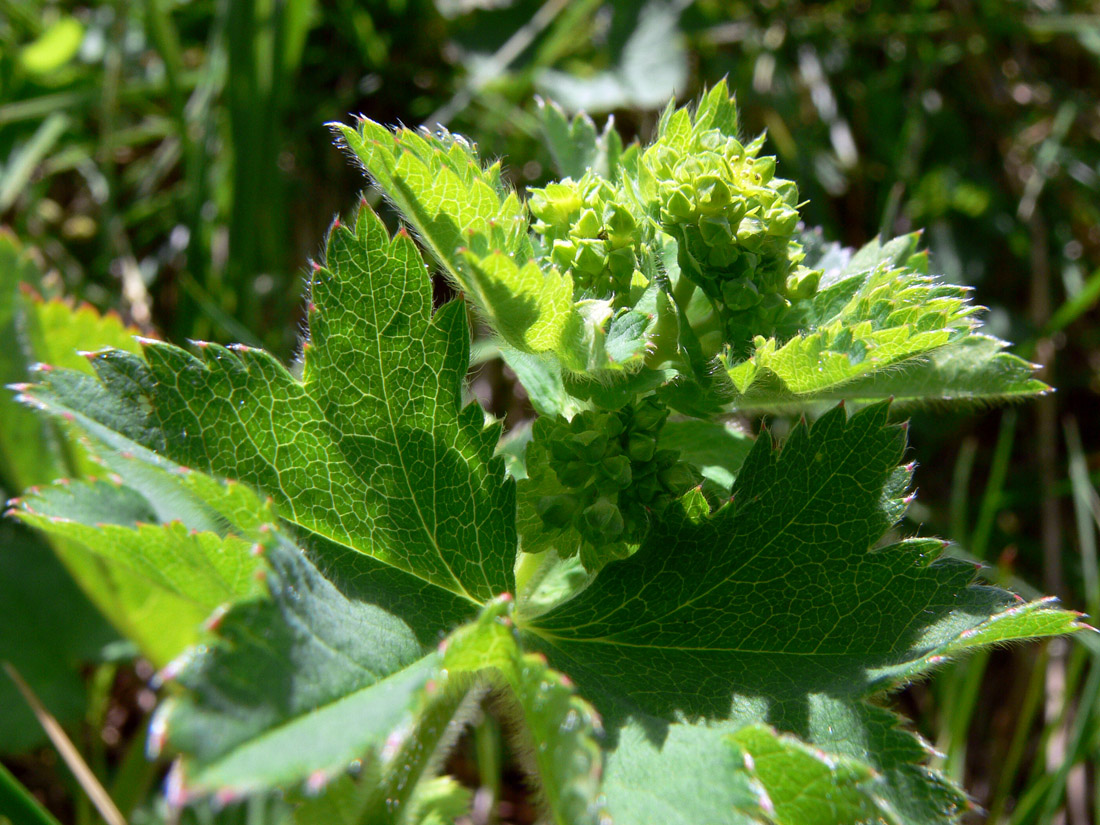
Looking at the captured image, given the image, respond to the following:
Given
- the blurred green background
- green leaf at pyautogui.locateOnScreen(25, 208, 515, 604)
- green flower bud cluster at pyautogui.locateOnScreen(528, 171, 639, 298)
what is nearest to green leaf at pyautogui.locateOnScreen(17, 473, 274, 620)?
green leaf at pyautogui.locateOnScreen(25, 208, 515, 604)

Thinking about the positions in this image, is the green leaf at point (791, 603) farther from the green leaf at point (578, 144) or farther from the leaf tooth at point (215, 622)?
the green leaf at point (578, 144)

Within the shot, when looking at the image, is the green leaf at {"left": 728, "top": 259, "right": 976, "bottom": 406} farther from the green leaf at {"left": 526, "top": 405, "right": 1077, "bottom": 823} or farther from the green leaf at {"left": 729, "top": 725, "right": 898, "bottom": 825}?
the green leaf at {"left": 729, "top": 725, "right": 898, "bottom": 825}

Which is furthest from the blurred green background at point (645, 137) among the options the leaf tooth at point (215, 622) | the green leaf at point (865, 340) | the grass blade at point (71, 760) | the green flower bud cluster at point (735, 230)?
the leaf tooth at point (215, 622)

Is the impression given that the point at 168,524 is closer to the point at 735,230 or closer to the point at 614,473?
the point at 614,473

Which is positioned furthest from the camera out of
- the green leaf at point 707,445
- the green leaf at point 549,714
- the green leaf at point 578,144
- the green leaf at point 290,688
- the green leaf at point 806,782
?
the green leaf at point 578,144

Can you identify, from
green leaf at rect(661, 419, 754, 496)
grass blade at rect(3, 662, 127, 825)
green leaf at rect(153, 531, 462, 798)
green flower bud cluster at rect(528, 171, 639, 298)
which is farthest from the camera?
grass blade at rect(3, 662, 127, 825)

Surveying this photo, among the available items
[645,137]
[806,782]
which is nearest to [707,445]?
[806,782]
